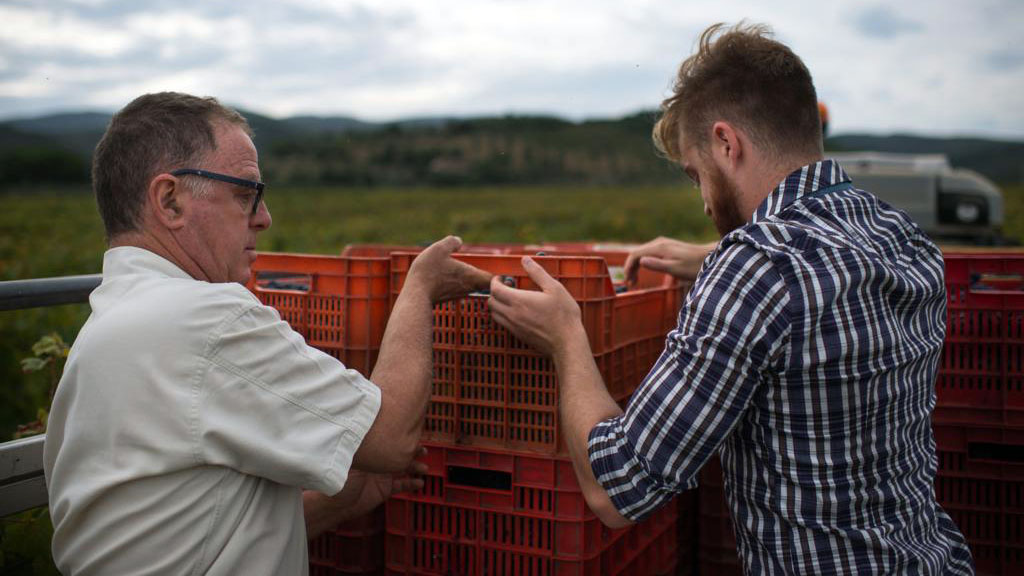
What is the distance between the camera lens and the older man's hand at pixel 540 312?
72.0 inches

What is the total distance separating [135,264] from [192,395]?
15.9 inches

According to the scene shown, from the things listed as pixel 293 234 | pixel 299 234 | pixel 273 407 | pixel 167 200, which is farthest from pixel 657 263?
pixel 299 234

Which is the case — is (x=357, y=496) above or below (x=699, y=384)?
below

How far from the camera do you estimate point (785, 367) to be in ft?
5.11

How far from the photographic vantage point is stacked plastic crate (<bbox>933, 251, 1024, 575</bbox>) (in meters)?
2.18

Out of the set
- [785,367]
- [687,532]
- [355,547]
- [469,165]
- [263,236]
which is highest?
[469,165]

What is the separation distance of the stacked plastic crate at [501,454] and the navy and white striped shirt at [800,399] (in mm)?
336

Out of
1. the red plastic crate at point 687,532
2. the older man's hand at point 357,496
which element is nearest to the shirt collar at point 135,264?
the older man's hand at point 357,496

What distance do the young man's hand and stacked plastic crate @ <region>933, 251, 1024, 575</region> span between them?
2.55 feet

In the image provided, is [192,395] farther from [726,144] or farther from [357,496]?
[726,144]

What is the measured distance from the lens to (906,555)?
165 cm

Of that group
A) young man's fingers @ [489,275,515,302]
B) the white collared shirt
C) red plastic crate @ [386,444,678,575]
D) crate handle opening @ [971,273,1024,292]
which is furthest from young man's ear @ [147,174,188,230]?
crate handle opening @ [971,273,1024,292]

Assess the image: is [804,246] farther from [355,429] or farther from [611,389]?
[355,429]

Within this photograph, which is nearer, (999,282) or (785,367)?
(785,367)
